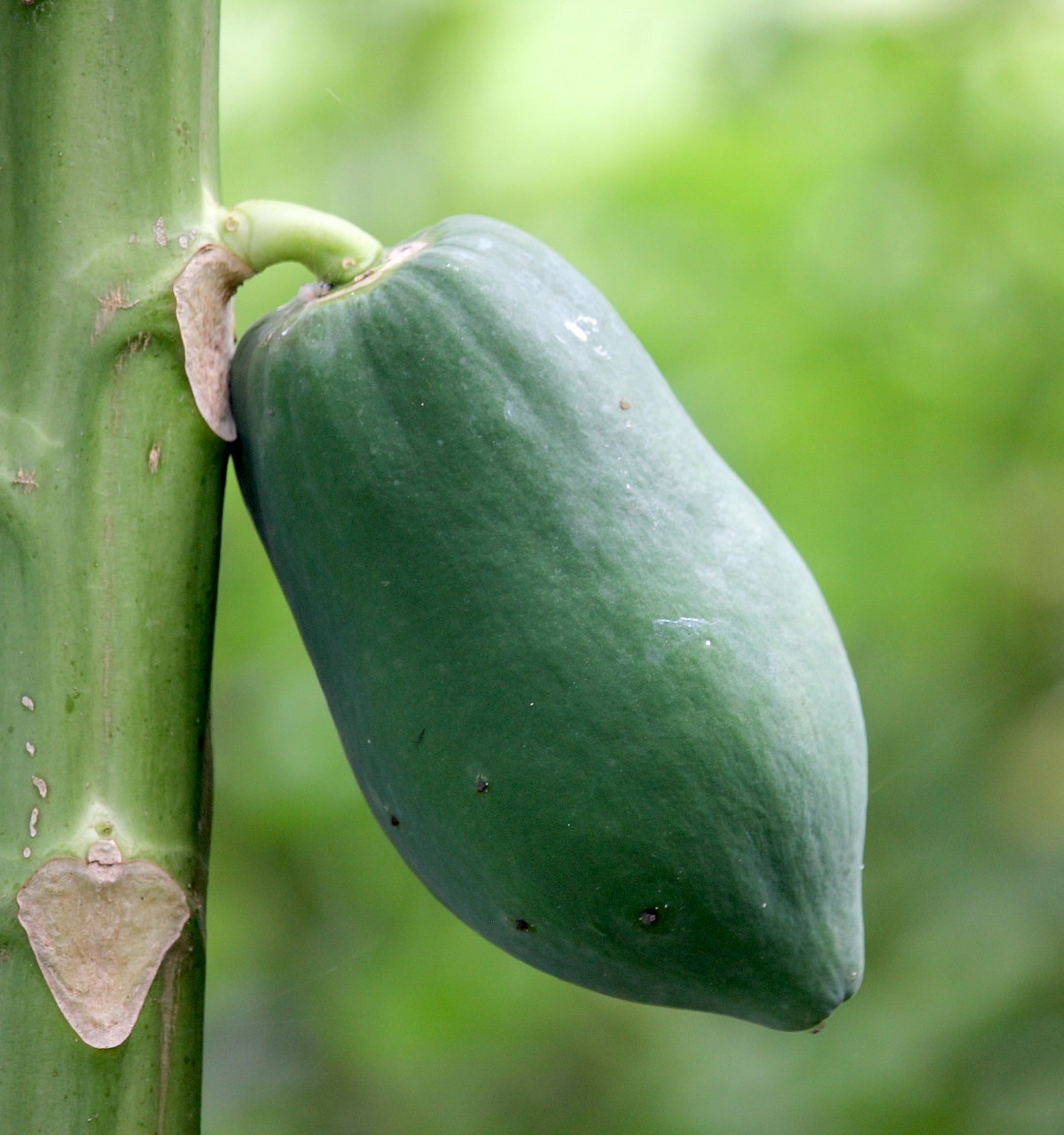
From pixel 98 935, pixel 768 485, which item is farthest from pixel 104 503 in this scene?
pixel 768 485

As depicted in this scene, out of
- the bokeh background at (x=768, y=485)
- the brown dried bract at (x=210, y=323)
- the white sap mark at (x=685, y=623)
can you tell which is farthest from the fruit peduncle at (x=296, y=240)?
the bokeh background at (x=768, y=485)

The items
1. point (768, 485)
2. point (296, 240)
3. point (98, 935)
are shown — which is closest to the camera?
point (98, 935)

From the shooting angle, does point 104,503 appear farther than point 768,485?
No

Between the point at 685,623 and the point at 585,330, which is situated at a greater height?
the point at 585,330

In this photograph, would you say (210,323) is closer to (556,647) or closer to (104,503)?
(104,503)

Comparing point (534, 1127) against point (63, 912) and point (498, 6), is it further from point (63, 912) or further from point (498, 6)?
point (498, 6)

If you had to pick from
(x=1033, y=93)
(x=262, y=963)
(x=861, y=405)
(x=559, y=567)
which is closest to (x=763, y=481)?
(x=861, y=405)

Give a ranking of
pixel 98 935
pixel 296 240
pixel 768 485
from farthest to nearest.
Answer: pixel 768 485 → pixel 296 240 → pixel 98 935
